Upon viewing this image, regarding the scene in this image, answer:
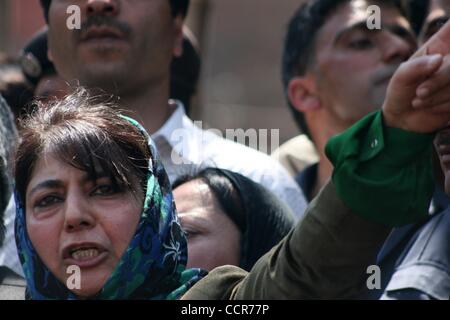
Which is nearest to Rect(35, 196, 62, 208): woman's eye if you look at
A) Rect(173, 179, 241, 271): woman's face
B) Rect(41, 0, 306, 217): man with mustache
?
Rect(173, 179, 241, 271): woman's face

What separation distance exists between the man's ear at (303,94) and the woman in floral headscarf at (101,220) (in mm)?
1860

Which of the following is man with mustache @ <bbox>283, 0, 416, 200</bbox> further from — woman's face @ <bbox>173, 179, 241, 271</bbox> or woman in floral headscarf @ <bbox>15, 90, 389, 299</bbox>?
woman in floral headscarf @ <bbox>15, 90, 389, 299</bbox>

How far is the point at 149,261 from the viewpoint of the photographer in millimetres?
2490

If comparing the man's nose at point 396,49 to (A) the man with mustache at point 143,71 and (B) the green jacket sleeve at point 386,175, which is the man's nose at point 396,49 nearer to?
(A) the man with mustache at point 143,71

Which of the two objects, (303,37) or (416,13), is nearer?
(416,13)

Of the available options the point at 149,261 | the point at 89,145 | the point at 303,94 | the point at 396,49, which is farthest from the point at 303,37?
the point at 149,261

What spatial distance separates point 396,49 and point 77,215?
6.19 ft

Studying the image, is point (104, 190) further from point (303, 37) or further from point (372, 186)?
point (303, 37)

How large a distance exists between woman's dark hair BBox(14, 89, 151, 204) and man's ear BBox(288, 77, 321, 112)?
1778 millimetres

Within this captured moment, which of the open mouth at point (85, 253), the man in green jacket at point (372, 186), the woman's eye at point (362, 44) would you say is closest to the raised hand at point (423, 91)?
the man in green jacket at point (372, 186)

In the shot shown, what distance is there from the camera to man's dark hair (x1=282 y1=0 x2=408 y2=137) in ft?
14.6
